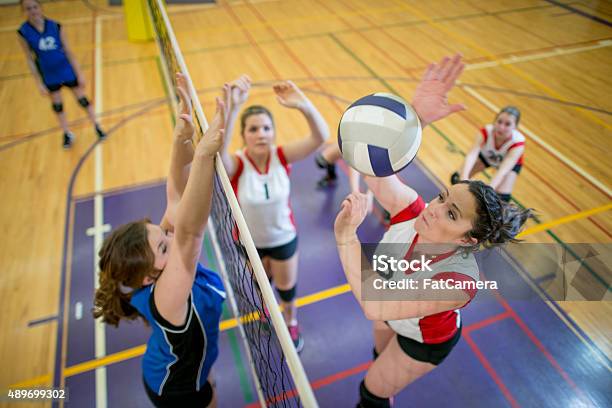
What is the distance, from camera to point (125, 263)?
1731mm

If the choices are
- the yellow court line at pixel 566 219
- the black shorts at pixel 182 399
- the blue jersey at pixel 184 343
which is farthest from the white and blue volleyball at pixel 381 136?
the yellow court line at pixel 566 219

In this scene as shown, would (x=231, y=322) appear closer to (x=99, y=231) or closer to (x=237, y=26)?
(x=99, y=231)

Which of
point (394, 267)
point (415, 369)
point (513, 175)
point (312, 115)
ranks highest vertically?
point (312, 115)

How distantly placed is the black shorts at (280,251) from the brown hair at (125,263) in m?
1.15

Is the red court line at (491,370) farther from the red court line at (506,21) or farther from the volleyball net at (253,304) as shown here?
the red court line at (506,21)

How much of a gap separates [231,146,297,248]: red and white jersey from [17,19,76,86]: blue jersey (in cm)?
356

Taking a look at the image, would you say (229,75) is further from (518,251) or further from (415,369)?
(415,369)

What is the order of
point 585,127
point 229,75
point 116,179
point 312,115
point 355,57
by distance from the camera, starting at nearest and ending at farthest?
1. point 312,115
2. point 585,127
3. point 116,179
4. point 229,75
5. point 355,57

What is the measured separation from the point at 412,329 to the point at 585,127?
298cm

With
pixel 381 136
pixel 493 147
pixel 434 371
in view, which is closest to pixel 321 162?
pixel 493 147

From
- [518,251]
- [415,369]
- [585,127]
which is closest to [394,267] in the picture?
[415,369]

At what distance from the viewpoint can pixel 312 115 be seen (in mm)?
2527

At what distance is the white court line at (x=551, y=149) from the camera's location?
418 centimetres

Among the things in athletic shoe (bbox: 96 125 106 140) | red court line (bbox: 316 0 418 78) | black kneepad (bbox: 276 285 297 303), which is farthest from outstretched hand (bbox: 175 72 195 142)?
red court line (bbox: 316 0 418 78)
